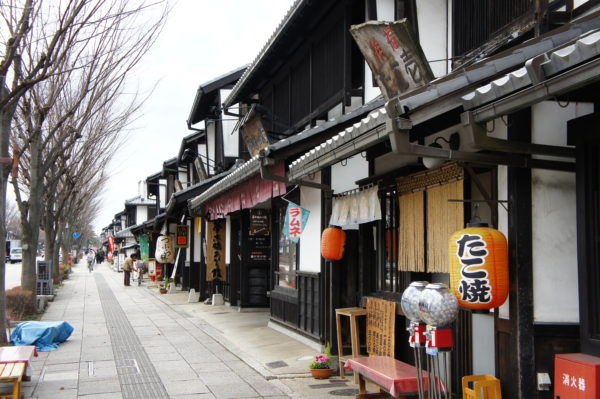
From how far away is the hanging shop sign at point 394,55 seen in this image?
296 inches

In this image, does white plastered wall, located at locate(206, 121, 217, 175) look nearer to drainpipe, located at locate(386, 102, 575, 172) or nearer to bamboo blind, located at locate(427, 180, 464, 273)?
bamboo blind, located at locate(427, 180, 464, 273)

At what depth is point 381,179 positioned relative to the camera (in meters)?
8.98

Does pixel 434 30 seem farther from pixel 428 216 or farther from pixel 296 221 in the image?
pixel 296 221

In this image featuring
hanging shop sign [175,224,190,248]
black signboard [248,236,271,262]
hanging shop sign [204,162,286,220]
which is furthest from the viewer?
hanging shop sign [175,224,190,248]

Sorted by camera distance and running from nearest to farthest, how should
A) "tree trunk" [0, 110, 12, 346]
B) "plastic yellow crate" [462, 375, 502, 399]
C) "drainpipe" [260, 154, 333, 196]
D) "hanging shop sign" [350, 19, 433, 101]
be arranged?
1. "plastic yellow crate" [462, 375, 502, 399]
2. "hanging shop sign" [350, 19, 433, 101]
3. "drainpipe" [260, 154, 333, 196]
4. "tree trunk" [0, 110, 12, 346]

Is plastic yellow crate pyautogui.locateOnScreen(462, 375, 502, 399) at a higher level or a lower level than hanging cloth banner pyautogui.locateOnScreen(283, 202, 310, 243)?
lower

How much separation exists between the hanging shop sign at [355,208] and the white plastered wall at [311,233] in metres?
1.32

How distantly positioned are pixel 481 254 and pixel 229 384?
5288 millimetres

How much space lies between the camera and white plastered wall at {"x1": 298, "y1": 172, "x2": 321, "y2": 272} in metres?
11.6

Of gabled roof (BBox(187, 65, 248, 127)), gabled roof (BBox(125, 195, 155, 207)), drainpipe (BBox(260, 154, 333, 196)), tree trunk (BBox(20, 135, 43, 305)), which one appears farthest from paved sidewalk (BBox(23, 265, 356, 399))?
gabled roof (BBox(125, 195, 155, 207))

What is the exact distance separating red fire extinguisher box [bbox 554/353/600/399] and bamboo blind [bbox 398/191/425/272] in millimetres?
2637

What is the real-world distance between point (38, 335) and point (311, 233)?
20.7ft

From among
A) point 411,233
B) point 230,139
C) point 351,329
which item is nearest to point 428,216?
point 411,233

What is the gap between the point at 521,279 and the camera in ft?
18.6
